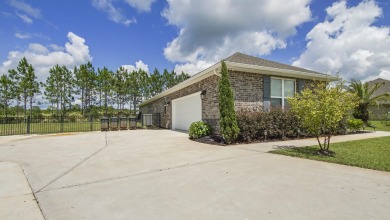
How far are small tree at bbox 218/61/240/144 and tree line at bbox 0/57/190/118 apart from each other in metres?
31.1

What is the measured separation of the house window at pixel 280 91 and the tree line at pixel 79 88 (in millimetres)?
31221

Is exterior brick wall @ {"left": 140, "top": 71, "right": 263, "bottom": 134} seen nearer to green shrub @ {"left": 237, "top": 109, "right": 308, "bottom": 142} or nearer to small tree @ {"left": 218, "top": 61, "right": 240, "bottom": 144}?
green shrub @ {"left": 237, "top": 109, "right": 308, "bottom": 142}

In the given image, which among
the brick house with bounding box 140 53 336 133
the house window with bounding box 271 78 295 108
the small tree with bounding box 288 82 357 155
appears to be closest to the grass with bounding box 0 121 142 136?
the brick house with bounding box 140 53 336 133

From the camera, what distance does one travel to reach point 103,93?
36562 millimetres

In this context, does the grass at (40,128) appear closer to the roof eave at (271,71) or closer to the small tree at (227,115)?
the small tree at (227,115)

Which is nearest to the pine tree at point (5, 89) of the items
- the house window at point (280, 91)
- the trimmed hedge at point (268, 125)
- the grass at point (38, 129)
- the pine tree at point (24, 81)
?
the pine tree at point (24, 81)

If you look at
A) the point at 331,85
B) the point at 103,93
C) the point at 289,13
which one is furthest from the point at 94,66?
the point at 331,85

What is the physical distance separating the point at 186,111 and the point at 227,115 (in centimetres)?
630

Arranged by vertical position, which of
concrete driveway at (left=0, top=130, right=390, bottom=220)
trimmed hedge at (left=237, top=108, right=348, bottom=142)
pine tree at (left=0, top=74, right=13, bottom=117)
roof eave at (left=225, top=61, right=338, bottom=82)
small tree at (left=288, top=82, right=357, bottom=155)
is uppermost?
pine tree at (left=0, top=74, right=13, bottom=117)

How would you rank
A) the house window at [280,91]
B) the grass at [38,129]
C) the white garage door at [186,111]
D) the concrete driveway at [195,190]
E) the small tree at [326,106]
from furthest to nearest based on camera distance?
the grass at [38,129] → the white garage door at [186,111] → the house window at [280,91] → the small tree at [326,106] → the concrete driveway at [195,190]

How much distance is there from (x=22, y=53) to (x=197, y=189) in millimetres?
34026

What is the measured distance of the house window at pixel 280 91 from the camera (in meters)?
10.6

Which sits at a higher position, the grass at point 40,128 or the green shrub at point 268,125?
the green shrub at point 268,125

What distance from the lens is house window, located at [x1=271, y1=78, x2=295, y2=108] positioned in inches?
419
